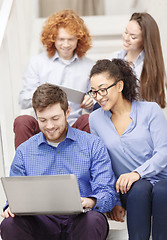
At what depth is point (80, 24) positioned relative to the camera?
2.73 meters

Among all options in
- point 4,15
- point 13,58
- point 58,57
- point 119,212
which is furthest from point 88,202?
point 13,58

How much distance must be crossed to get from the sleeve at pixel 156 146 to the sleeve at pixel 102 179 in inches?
4.9

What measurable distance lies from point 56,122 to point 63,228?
42 cm

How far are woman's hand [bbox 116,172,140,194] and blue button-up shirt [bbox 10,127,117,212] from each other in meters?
0.03

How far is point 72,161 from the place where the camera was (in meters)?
1.97

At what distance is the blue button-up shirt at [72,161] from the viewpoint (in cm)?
195

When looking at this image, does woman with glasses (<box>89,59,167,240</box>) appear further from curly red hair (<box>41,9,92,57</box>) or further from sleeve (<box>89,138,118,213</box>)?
curly red hair (<box>41,9,92,57</box>)

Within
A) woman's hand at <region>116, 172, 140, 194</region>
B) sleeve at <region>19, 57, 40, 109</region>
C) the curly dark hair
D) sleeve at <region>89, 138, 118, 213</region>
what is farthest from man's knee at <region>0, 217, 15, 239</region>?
sleeve at <region>19, 57, 40, 109</region>

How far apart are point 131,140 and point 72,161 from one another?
0.90 feet

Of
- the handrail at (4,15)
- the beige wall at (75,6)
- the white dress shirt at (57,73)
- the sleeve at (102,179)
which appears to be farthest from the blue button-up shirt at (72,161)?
the beige wall at (75,6)

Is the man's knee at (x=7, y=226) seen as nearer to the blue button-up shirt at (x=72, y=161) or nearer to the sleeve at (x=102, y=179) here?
the blue button-up shirt at (x=72, y=161)

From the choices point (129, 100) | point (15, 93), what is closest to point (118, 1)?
point (15, 93)

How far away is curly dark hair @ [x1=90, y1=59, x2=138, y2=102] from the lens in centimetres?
209

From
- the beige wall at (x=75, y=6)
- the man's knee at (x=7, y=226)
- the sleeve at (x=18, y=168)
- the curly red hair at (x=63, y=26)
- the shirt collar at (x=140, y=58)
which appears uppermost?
the beige wall at (x=75, y=6)
